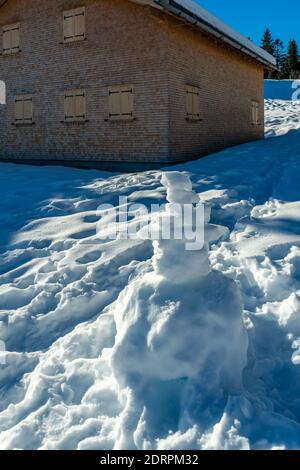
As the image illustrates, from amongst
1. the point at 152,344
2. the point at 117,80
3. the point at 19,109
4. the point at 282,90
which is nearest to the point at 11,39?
the point at 19,109

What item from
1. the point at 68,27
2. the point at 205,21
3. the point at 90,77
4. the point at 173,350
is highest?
the point at 68,27

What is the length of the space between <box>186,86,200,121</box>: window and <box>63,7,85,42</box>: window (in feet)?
11.7

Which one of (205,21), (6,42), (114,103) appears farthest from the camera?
(6,42)

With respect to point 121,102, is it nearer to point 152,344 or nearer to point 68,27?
point 68,27

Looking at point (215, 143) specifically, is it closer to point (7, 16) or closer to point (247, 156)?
point (247, 156)

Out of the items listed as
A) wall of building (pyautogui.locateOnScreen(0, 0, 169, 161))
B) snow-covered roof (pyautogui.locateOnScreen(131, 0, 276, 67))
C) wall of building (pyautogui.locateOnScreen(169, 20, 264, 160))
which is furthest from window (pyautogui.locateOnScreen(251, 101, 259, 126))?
wall of building (pyautogui.locateOnScreen(0, 0, 169, 161))

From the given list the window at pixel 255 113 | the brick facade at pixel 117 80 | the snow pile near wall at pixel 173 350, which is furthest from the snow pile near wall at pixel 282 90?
the snow pile near wall at pixel 173 350

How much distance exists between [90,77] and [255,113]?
8.38 m

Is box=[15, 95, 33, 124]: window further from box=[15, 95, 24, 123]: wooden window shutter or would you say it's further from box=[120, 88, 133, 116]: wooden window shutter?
box=[120, 88, 133, 116]: wooden window shutter

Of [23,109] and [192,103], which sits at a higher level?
[23,109]

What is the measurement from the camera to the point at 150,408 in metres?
3.14

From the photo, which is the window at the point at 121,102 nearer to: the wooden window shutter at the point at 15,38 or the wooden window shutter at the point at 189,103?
the wooden window shutter at the point at 189,103

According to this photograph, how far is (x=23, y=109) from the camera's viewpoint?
15758 millimetres
